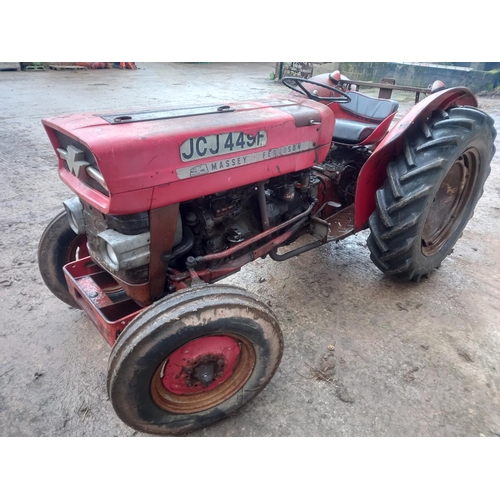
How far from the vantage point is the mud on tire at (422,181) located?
7.54 ft

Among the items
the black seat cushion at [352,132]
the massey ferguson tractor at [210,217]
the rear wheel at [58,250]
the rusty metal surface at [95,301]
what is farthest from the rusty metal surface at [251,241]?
the rear wheel at [58,250]

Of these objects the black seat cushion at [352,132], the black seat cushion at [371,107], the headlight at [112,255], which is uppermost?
the black seat cushion at [371,107]

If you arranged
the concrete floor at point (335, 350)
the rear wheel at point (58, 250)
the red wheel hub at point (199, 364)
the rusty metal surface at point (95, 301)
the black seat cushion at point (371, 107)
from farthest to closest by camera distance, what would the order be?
1. the black seat cushion at point (371, 107)
2. the rear wheel at point (58, 250)
3. the concrete floor at point (335, 350)
4. the rusty metal surface at point (95, 301)
5. the red wheel hub at point (199, 364)

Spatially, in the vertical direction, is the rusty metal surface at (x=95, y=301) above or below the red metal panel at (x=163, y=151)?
below

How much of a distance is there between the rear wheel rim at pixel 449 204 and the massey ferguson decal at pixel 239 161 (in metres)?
1.18

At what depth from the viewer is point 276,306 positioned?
104 inches

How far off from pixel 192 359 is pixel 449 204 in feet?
7.50

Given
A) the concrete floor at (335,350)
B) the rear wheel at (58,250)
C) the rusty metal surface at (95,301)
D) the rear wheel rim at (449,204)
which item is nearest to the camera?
the rusty metal surface at (95,301)

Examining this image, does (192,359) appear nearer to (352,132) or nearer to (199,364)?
(199,364)

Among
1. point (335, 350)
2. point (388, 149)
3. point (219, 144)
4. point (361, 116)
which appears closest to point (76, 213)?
point (219, 144)

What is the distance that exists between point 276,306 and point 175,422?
3.66 ft

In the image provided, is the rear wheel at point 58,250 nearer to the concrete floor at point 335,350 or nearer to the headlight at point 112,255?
the concrete floor at point 335,350

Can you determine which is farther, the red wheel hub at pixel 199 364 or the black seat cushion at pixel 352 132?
the black seat cushion at pixel 352 132

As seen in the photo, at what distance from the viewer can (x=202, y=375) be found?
1729mm
